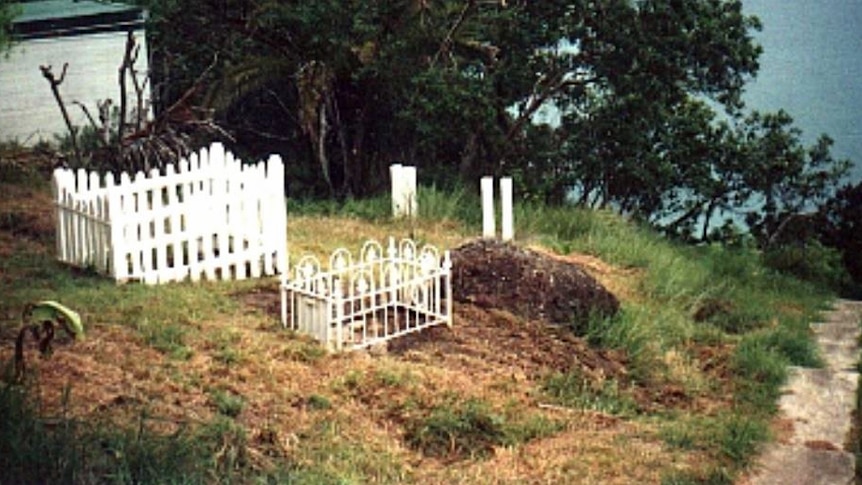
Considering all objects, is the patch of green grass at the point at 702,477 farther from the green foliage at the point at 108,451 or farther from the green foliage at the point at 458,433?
the green foliage at the point at 108,451

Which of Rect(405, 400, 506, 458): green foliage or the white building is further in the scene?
the white building

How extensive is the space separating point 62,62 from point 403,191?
5326 millimetres

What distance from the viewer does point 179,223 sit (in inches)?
397

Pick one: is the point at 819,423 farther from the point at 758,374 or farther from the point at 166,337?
the point at 166,337

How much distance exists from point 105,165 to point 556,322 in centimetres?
654

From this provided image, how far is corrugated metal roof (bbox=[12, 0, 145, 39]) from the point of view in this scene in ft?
53.1

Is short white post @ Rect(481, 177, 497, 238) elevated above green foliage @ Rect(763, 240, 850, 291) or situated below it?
above

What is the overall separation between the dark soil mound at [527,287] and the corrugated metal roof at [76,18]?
8.20m

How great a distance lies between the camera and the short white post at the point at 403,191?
13.6 metres

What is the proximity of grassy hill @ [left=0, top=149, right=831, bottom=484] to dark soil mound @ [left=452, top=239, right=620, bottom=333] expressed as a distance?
13cm

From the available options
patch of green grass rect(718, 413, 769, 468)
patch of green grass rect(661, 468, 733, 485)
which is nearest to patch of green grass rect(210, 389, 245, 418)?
patch of green grass rect(661, 468, 733, 485)

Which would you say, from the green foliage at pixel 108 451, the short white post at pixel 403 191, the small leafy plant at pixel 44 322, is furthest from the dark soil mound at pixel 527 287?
the short white post at pixel 403 191

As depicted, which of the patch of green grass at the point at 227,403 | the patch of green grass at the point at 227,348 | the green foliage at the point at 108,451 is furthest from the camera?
the patch of green grass at the point at 227,348

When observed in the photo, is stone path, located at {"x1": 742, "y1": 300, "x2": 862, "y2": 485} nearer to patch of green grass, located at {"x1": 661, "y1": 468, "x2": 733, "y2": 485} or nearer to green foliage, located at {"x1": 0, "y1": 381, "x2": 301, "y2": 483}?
patch of green grass, located at {"x1": 661, "y1": 468, "x2": 733, "y2": 485}
